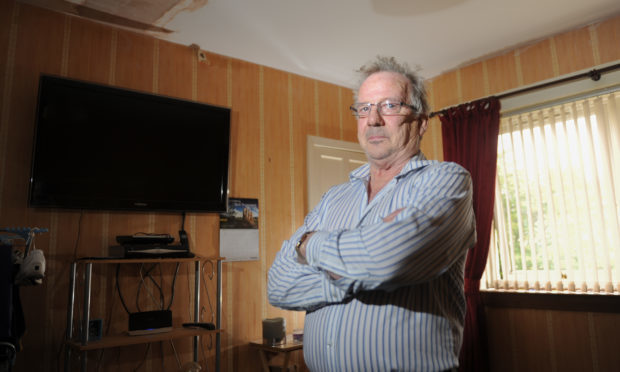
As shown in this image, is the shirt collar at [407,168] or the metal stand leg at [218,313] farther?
the metal stand leg at [218,313]

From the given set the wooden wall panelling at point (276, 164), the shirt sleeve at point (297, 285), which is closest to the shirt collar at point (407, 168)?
the shirt sleeve at point (297, 285)

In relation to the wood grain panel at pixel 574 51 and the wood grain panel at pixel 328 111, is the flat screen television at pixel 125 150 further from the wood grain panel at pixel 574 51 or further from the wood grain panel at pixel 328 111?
the wood grain panel at pixel 574 51

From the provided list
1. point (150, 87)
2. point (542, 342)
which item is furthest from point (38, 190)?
point (542, 342)

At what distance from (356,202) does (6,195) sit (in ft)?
7.24

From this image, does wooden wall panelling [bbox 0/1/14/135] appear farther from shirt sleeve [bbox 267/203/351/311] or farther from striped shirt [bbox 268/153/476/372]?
striped shirt [bbox 268/153/476/372]

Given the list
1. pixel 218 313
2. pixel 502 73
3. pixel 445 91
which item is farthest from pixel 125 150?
pixel 502 73

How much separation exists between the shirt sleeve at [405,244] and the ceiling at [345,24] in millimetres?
2135

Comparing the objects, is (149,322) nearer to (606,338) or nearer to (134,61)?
(134,61)

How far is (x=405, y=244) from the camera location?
90cm

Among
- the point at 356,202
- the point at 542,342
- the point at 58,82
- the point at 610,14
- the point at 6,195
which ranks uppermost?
the point at 610,14

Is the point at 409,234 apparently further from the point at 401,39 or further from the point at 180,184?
the point at 401,39

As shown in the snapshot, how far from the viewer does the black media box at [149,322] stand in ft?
8.14

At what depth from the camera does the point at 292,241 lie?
1.25 m

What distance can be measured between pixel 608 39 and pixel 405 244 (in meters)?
3.04
